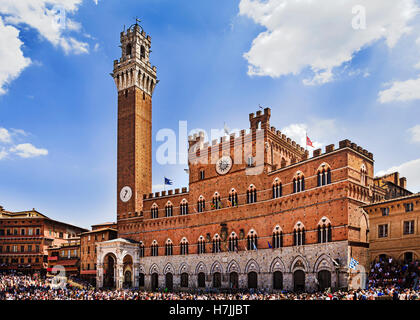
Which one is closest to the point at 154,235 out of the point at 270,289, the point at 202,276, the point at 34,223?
the point at 202,276

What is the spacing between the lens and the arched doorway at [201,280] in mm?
48562

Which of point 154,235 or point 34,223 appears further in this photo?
point 34,223

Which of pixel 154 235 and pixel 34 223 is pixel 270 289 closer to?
pixel 154 235

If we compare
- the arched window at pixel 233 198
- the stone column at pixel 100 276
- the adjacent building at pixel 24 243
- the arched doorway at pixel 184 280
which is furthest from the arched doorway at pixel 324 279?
the adjacent building at pixel 24 243

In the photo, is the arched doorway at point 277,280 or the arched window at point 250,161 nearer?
the arched doorway at point 277,280

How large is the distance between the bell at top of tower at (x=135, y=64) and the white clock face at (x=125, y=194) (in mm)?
16133

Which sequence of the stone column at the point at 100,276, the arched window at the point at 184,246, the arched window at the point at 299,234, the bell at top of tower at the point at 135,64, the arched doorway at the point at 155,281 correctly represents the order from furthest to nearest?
the bell at top of tower at the point at 135,64, the stone column at the point at 100,276, the arched doorway at the point at 155,281, the arched window at the point at 184,246, the arched window at the point at 299,234

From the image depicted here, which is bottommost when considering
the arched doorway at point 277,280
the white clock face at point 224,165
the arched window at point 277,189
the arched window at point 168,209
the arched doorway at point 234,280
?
the arched doorway at point 234,280

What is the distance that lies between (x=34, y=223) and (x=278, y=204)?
45.0 m

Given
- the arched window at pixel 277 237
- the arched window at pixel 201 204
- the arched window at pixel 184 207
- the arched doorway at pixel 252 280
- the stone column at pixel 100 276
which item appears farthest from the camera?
the stone column at pixel 100 276

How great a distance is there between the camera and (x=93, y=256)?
59312 mm

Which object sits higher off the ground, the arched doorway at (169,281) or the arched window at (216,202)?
the arched window at (216,202)

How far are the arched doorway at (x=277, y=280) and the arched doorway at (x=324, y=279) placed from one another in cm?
502

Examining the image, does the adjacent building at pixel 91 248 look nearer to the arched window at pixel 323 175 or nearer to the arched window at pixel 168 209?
the arched window at pixel 168 209
